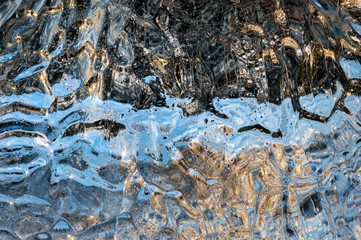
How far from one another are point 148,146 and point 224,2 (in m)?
0.22

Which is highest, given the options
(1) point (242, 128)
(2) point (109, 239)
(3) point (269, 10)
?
(3) point (269, 10)

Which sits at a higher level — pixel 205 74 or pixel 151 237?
pixel 205 74

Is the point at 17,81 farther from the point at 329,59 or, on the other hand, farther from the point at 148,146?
the point at 329,59

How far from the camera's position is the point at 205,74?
1.62 ft

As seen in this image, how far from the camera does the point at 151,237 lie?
47cm

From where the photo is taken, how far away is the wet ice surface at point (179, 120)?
475mm

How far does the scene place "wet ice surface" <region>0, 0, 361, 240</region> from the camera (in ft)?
1.56

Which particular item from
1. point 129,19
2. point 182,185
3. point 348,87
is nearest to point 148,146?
point 182,185

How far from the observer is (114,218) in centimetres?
48

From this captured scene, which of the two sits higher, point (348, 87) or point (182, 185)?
point (348, 87)

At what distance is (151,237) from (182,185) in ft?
0.24

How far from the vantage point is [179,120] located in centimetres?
48

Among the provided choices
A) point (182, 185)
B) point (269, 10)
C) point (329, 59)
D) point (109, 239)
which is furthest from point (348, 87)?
point (109, 239)

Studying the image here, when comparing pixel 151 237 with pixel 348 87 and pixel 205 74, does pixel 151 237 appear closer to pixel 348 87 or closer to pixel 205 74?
pixel 205 74
